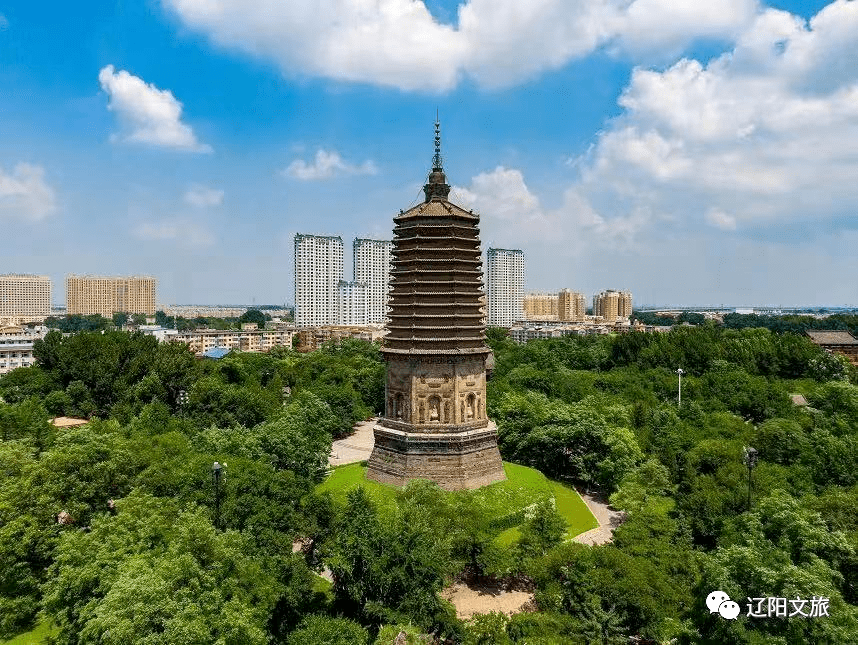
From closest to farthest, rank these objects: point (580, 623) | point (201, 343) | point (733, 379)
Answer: point (580, 623), point (733, 379), point (201, 343)

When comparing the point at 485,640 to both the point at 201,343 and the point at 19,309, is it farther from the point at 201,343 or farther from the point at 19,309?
the point at 19,309

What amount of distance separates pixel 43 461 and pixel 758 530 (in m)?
23.2

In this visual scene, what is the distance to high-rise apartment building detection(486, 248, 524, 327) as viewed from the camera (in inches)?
6747

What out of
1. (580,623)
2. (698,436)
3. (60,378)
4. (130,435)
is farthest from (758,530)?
(60,378)

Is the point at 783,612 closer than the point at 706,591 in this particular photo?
Yes

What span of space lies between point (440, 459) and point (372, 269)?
14176cm

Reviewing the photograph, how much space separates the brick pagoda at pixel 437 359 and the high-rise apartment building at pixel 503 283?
142m

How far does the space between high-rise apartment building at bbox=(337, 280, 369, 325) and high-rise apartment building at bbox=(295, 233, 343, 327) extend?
4.04 feet

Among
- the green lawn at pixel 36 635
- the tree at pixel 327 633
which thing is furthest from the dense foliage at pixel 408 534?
the green lawn at pixel 36 635

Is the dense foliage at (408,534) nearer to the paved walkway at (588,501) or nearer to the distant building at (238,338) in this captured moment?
the paved walkway at (588,501)

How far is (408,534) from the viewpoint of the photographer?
1722 cm

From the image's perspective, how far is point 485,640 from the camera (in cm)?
1477

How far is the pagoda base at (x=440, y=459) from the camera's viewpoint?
91.3 ft

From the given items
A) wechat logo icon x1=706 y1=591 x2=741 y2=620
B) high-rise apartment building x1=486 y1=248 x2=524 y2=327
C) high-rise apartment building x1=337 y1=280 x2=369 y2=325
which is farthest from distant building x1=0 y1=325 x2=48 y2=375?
high-rise apartment building x1=486 y1=248 x2=524 y2=327
